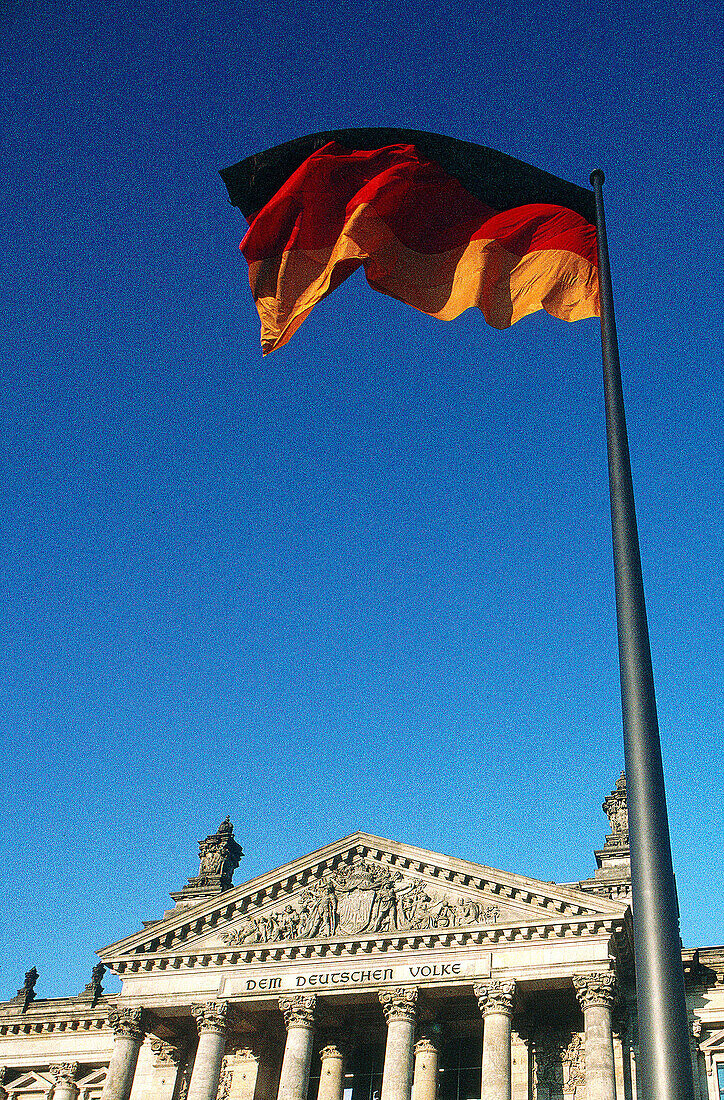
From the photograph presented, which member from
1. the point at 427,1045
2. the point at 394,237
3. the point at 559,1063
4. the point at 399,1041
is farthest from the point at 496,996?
the point at 394,237

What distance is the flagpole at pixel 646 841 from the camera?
732cm

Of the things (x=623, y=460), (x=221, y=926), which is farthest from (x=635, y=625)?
(x=221, y=926)

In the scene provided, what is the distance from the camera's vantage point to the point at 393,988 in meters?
39.1

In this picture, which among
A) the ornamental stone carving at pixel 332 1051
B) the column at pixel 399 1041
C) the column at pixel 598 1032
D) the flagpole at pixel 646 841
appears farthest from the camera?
the ornamental stone carving at pixel 332 1051

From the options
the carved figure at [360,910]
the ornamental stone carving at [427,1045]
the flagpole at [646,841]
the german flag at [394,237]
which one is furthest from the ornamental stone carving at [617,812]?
the flagpole at [646,841]

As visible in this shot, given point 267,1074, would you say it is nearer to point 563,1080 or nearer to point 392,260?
point 563,1080

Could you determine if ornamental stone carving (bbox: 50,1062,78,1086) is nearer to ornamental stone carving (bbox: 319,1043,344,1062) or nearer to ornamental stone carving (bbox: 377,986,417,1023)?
ornamental stone carving (bbox: 319,1043,344,1062)

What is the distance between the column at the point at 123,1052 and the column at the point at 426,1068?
11.5 metres

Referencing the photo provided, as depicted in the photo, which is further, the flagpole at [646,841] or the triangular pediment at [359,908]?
the triangular pediment at [359,908]

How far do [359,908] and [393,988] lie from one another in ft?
12.0

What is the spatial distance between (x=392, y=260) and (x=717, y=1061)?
34410 mm

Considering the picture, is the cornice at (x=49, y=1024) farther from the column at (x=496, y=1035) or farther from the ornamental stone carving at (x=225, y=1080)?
the column at (x=496, y=1035)

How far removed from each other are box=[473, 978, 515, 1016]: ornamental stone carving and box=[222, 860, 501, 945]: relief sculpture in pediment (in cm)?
235

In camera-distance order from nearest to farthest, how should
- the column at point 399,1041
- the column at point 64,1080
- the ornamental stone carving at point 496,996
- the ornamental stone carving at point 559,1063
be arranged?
the column at point 399,1041
the ornamental stone carving at point 496,996
the ornamental stone carving at point 559,1063
the column at point 64,1080
